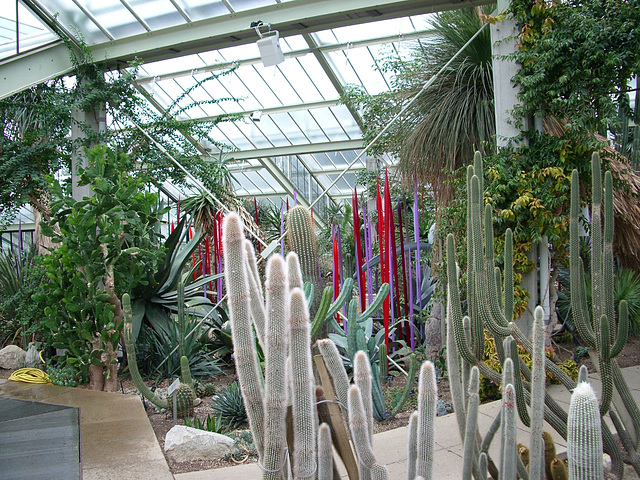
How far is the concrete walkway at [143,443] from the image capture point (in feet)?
8.88

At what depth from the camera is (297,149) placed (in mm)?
11234

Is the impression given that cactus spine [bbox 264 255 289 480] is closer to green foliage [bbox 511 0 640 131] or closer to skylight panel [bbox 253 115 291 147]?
green foliage [bbox 511 0 640 131]

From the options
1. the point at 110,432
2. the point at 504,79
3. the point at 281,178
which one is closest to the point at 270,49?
the point at 504,79

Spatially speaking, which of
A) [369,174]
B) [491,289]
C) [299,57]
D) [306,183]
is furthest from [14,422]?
[306,183]

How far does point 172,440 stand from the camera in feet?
9.96

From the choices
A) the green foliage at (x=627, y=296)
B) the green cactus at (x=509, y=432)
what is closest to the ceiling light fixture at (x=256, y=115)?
the green foliage at (x=627, y=296)

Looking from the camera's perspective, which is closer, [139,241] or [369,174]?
[139,241]

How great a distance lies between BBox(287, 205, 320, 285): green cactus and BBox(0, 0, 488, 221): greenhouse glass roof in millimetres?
1664

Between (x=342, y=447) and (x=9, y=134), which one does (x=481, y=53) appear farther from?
(x=9, y=134)

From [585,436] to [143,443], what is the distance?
8.65ft

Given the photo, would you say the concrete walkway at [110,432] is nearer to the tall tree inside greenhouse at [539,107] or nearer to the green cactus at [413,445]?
the green cactus at [413,445]

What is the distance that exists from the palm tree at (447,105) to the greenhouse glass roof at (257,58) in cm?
34

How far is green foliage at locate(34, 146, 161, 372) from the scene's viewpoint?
4.28 m

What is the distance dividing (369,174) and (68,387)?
491cm
